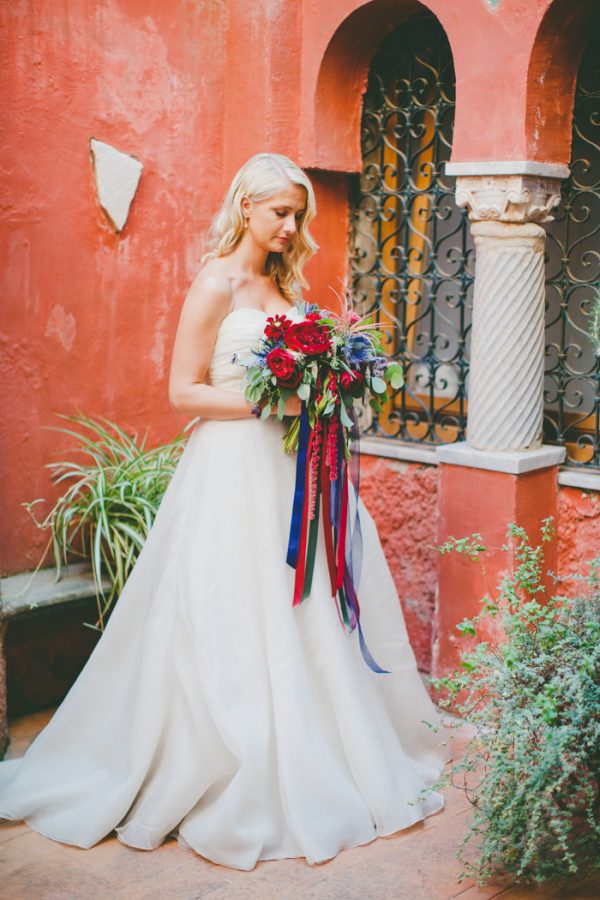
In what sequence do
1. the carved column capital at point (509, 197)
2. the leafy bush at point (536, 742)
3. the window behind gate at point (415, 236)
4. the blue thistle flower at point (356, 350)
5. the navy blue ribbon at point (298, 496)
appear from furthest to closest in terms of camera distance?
the window behind gate at point (415, 236), the carved column capital at point (509, 197), the navy blue ribbon at point (298, 496), the blue thistle flower at point (356, 350), the leafy bush at point (536, 742)

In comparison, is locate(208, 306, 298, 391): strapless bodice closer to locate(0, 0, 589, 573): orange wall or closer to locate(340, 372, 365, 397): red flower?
locate(340, 372, 365, 397): red flower

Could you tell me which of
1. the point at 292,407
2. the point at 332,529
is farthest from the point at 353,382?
the point at 332,529

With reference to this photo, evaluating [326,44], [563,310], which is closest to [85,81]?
[326,44]

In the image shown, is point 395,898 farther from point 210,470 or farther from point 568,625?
point 210,470

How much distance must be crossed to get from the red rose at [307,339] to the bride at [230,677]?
Result: 0.22 metres

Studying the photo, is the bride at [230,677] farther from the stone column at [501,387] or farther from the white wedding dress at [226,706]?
the stone column at [501,387]

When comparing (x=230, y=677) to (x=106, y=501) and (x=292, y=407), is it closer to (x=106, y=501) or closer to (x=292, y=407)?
(x=292, y=407)

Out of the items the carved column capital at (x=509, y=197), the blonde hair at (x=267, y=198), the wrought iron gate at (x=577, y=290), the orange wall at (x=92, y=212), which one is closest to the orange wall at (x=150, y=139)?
the orange wall at (x=92, y=212)

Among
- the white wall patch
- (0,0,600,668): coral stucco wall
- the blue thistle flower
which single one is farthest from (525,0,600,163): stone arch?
the white wall patch

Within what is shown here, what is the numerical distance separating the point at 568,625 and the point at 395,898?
102 centimetres

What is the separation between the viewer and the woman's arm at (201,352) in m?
3.60

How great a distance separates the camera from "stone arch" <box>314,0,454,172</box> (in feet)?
15.9

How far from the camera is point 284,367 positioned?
3418mm

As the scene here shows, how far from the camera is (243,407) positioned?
11.9ft
